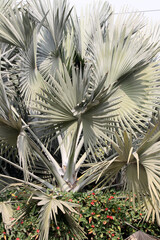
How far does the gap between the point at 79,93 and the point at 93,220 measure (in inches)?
64.3

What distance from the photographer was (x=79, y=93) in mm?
2807

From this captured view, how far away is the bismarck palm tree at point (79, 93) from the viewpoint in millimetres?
2811

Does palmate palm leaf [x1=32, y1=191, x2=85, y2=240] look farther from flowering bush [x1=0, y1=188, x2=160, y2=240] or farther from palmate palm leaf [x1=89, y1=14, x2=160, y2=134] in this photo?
palmate palm leaf [x1=89, y1=14, x2=160, y2=134]

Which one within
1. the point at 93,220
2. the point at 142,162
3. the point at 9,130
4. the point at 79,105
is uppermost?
the point at 9,130

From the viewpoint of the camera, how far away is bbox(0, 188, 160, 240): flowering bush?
10.8ft

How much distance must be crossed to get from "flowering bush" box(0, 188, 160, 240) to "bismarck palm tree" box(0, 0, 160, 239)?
0.25m

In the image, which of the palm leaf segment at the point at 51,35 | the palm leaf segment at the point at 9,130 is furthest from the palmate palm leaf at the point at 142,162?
the palm leaf segment at the point at 51,35

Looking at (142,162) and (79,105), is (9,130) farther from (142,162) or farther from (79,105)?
(142,162)

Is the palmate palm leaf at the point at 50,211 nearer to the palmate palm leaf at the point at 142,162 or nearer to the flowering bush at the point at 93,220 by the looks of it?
the flowering bush at the point at 93,220

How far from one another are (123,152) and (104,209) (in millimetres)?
1104

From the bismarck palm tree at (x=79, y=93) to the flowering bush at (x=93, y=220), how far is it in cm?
25

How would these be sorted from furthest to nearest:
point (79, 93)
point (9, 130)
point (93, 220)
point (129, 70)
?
1. point (93, 220)
2. point (129, 70)
3. point (9, 130)
4. point (79, 93)

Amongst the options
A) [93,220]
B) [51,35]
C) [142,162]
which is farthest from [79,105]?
[51,35]

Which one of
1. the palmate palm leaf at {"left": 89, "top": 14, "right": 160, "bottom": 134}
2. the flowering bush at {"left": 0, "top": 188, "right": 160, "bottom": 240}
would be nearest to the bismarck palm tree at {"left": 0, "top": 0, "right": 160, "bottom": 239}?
the palmate palm leaf at {"left": 89, "top": 14, "right": 160, "bottom": 134}
